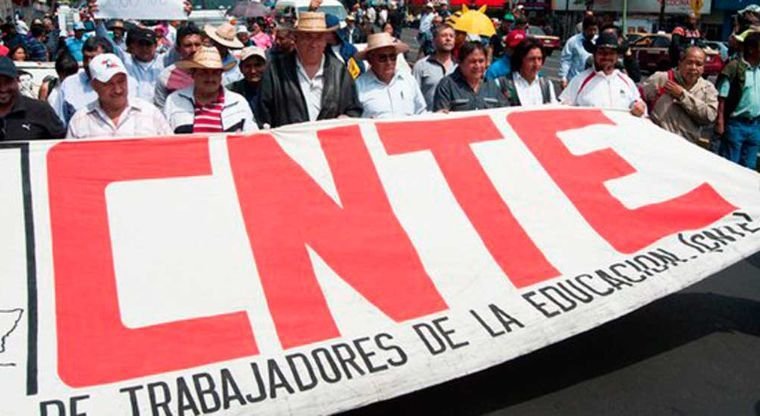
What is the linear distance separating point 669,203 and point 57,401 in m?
3.49

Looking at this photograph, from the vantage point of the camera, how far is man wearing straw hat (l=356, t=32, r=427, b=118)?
5.84 metres

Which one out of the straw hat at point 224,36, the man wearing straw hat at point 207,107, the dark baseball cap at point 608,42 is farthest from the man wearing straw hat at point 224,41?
the dark baseball cap at point 608,42

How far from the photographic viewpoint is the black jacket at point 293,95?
552cm

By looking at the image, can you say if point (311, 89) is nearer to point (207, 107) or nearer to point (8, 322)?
point (207, 107)

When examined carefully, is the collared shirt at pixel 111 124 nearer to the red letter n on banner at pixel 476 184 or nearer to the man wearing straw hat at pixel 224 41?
the red letter n on banner at pixel 476 184

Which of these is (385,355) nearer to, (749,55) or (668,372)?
(668,372)

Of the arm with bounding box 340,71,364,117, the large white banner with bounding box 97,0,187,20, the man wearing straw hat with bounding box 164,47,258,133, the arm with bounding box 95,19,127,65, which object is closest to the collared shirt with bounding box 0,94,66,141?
the man wearing straw hat with bounding box 164,47,258,133

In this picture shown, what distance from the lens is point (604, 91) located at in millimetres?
6055

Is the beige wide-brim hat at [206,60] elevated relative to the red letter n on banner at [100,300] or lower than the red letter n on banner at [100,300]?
elevated

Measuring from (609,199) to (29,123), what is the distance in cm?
356

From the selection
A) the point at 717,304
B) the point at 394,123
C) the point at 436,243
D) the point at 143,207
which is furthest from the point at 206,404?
the point at 717,304

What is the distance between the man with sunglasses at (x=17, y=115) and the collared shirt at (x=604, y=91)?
3.81 metres

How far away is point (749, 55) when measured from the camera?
7.76 m

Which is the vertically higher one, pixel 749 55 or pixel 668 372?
pixel 749 55
